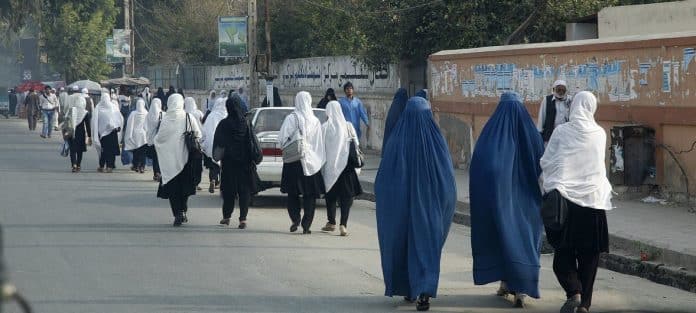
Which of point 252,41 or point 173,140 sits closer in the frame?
point 173,140

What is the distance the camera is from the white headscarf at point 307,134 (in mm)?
13352

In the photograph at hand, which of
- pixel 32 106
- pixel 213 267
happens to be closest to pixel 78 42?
pixel 32 106

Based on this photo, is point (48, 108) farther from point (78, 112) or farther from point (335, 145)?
point (335, 145)

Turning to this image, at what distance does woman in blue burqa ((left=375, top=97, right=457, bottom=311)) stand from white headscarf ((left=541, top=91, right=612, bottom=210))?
2.80 feet

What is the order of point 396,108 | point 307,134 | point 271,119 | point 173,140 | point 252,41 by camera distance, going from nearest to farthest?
point 307,134 < point 173,140 < point 396,108 < point 271,119 < point 252,41

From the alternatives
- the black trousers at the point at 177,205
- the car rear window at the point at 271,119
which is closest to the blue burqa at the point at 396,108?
the black trousers at the point at 177,205

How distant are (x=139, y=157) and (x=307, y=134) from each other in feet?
35.4

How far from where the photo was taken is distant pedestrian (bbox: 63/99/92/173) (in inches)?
934

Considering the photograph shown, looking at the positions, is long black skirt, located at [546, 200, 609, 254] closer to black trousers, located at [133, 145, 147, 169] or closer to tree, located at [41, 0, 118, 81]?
black trousers, located at [133, 145, 147, 169]

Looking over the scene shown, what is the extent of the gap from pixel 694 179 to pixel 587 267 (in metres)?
6.90

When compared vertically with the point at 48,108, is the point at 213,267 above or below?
below

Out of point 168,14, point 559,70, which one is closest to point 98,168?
point 559,70

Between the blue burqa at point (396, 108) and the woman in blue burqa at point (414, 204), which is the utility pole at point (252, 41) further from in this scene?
the woman in blue burqa at point (414, 204)

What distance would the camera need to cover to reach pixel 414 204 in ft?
28.2
